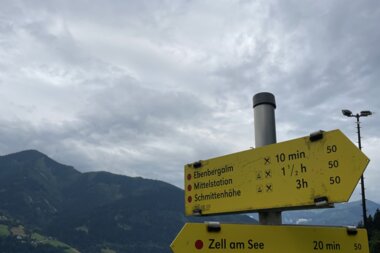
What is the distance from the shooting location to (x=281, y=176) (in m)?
3.98

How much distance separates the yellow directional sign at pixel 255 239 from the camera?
3617 millimetres

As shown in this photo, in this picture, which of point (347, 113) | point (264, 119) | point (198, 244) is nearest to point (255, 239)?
point (198, 244)

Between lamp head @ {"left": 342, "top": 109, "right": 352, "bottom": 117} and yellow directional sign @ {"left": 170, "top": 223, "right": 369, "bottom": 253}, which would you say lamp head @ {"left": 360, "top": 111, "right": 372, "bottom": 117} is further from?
yellow directional sign @ {"left": 170, "top": 223, "right": 369, "bottom": 253}

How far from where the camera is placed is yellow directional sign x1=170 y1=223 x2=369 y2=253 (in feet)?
11.9

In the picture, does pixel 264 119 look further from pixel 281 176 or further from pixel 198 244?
pixel 198 244

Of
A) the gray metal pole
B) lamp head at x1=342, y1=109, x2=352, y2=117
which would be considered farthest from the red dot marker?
lamp head at x1=342, y1=109, x2=352, y2=117

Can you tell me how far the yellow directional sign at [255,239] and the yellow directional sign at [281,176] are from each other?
0.28 metres

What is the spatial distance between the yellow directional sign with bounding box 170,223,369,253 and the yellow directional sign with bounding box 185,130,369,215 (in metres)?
0.28

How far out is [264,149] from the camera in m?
4.19

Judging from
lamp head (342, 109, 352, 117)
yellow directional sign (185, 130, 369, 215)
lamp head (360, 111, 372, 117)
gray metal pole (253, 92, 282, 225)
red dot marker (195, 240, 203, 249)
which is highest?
lamp head (342, 109, 352, 117)

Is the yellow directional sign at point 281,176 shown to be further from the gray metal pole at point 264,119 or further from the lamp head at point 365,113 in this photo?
the lamp head at point 365,113

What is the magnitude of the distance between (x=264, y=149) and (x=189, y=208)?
4.26 feet

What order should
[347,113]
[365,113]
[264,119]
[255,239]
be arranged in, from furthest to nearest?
[347,113] → [365,113] → [264,119] → [255,239]

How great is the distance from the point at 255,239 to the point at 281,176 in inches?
25.6
